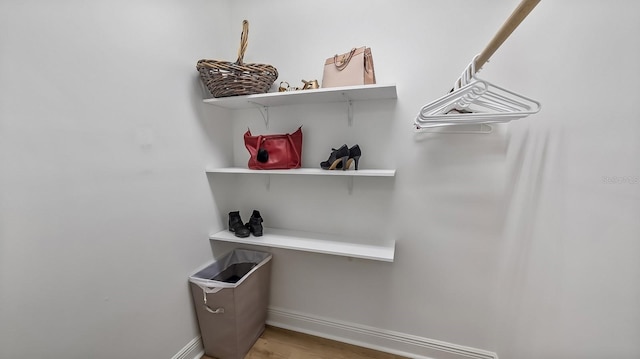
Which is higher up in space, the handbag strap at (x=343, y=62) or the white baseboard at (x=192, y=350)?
the handbag strap at (x=343, y=62)

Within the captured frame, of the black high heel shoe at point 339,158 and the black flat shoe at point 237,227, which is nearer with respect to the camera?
the black high heel shoe at point 339,158

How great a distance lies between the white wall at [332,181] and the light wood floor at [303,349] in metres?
0.20

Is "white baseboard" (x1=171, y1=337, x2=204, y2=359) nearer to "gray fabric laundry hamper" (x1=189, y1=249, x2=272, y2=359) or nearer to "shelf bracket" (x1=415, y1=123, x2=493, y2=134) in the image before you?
"gray fabric laundry hamper" (x1=189, y1=249, x2=272, y2=359)

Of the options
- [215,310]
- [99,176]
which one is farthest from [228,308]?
[99,176]

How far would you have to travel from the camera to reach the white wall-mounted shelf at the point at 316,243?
1.36 metres

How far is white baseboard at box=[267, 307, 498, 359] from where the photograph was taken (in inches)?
57.9

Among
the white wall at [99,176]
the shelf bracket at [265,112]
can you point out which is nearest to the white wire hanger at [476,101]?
the shelf bracket at [265,112]

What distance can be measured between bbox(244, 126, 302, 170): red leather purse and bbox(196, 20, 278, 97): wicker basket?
11.9 inches

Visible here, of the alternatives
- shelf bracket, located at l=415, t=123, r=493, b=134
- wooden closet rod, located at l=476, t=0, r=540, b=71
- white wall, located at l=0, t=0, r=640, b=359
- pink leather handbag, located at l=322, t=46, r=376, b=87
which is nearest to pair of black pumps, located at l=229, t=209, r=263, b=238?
white wall, located at l=0, t=0, r=640, b=359

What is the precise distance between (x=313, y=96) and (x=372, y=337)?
1651 mm

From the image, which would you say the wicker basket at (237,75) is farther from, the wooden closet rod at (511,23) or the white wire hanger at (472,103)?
the wooden closet rod at (511,23)

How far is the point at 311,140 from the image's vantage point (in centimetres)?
164

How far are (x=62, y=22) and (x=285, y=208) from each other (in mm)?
1379

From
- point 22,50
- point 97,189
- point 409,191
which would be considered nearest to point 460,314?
point 409,191
